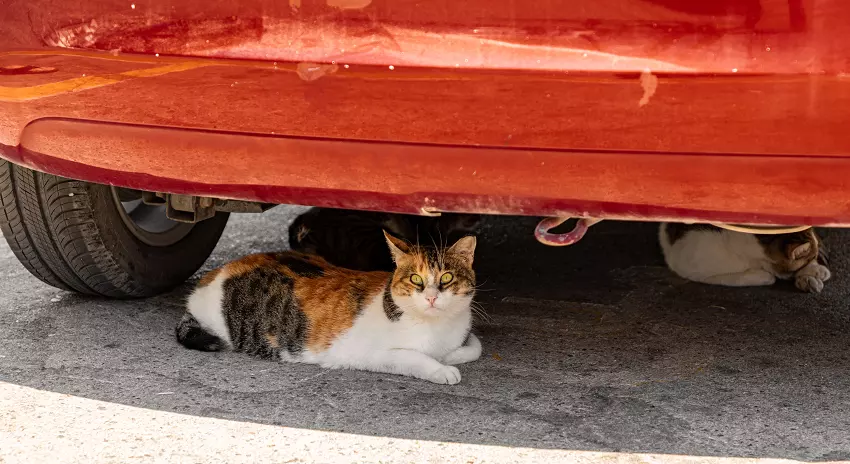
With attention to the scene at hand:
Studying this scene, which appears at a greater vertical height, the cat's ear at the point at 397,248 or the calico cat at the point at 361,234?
the cat's ear at the point at 397,248

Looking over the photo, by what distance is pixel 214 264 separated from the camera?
4.39m

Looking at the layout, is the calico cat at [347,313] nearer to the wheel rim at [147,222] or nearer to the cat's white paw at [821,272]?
the wheel rim at [147,222]

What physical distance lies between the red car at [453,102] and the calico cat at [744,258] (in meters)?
1.89

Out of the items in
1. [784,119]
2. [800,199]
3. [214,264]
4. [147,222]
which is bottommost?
[214,264]

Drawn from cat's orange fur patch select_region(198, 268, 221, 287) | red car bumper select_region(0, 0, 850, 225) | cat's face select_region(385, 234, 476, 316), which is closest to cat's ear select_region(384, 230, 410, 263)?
cat's face select_region(385, 234, 476, 316)

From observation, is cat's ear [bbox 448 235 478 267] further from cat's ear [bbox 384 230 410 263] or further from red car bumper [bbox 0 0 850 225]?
red car bumper [bbox 0 0 850 225]

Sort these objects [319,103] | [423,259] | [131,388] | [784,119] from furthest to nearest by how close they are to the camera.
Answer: [423,259] < [131,388] < [319,103] < [784,119]

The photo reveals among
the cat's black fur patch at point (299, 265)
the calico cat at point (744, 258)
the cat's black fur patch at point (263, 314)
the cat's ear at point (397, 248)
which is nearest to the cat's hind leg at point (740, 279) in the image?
the calico cat at point (744, 258)

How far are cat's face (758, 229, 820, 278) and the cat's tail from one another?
2256 millimetres

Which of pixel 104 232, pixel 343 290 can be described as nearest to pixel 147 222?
pixel 104 232

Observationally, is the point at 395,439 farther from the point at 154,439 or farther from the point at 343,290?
the point at 343,290

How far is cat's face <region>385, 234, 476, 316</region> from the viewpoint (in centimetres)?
322

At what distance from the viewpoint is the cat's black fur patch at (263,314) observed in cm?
331

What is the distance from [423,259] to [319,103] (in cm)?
99
